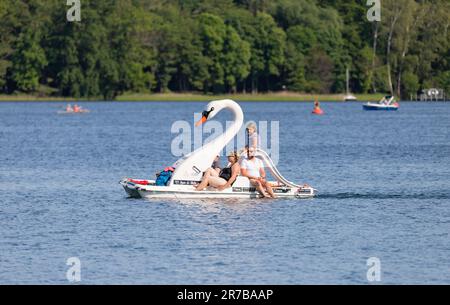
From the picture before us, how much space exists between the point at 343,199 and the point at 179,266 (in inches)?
460

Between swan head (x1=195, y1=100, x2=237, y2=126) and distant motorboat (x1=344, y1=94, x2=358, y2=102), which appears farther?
distant motorboat (x1=344, y1=94, x2=358, y2=102)

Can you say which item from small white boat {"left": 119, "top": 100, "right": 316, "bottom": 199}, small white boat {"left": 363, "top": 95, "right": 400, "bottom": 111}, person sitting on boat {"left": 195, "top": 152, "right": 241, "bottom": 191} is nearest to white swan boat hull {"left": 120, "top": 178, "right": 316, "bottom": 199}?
small white boat {"left": 119, "top": 100, "right": 316, "bottom": 199}

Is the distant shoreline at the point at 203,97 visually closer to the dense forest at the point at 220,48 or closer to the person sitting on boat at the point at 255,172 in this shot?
the dense forest at the point at 220,48

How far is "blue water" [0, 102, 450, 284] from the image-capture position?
2411cm

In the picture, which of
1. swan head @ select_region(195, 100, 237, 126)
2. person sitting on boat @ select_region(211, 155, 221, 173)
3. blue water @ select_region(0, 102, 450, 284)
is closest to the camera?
blue water @ select_region(0, 102, 450, 284)

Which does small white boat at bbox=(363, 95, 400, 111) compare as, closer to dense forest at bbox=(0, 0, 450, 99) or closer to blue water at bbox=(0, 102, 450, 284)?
dense forest at bbox=(0, 0, 450, 99)

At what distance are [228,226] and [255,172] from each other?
4.20 meters

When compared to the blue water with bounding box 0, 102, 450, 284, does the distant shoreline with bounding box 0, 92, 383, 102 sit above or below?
below

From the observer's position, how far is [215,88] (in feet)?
516

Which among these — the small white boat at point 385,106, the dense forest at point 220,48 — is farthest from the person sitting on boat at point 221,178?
the dense forest at point 220,48

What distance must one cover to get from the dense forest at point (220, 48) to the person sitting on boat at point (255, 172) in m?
115

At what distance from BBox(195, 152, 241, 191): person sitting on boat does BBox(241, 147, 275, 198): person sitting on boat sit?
21 cm

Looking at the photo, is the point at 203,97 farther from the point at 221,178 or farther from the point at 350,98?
the point at 221,178
